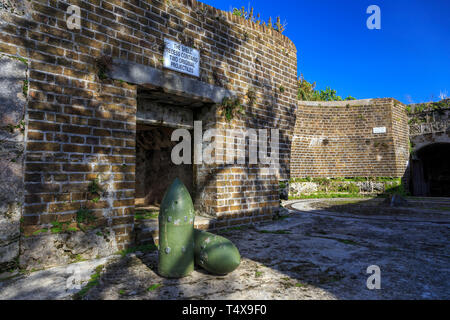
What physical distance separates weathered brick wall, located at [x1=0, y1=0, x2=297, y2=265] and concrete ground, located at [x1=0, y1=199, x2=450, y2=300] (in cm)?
53

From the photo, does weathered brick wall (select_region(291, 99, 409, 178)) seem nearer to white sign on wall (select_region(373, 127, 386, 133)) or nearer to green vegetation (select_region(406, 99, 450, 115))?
white sign on wall (select_region(373, 127, 386, 133))

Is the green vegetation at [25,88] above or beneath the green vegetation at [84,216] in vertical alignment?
above

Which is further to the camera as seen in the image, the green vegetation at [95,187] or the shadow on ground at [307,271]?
the green vegetation at [95,187]

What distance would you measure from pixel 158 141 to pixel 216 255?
181 inches

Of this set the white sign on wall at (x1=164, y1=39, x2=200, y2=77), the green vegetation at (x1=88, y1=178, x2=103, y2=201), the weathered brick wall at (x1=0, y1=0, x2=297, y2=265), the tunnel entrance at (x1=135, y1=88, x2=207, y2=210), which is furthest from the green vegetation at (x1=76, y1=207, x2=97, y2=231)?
the white sign on wall at (x1=164, y1=39, x2=200, y2=77)

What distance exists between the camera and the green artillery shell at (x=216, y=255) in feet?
8.35

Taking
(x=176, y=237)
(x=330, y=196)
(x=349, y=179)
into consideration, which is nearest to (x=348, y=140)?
(x=349, y=179)

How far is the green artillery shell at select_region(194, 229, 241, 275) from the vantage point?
2545mm

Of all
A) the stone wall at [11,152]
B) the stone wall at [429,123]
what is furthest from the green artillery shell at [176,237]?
the stone wall at [429,123]

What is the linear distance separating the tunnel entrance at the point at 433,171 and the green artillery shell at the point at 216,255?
52.7 feet

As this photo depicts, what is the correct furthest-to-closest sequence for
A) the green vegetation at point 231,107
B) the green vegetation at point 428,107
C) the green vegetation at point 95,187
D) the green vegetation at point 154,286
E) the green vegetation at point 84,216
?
the green vegetation at point 428,107, the green vegetation at point 231,107, the green vegetation at point 95,187, the green vegetation at point 84,216, the green vegetation at point 154,286

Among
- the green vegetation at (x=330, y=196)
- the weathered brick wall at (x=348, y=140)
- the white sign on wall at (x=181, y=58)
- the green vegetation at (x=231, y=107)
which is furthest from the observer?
the weathered brick wall at (x=348, y=140)

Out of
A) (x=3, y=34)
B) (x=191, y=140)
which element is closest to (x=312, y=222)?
(x=191, y=140)

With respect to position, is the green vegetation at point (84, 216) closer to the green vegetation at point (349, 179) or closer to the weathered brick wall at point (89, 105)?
the weathered brick wall at point (89, 105)
